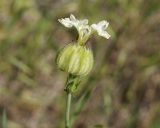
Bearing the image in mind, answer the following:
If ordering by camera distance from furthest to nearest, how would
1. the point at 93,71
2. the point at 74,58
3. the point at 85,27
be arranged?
the point at 93,71 → the point at 85,27 → the point at 74,58

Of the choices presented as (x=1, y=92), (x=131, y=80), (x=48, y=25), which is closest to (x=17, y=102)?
(x=1, y=92)

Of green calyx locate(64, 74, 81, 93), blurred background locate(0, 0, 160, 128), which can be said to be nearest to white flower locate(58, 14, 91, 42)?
green calyx locate(64, 74, 81, 93)

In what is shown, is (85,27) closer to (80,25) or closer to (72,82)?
(80,25)

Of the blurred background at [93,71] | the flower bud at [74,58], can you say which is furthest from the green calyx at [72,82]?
the blurred background at [93,71]

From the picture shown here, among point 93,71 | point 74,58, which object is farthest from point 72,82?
point 93,71

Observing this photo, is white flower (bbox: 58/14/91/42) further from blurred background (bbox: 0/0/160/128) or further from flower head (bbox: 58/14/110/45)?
blurred background (bbox: 0/0/160/128)

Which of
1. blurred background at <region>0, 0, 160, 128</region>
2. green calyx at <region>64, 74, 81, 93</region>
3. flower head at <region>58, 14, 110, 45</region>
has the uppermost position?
blurred background at <region>0, 0, 160, 128</region>
